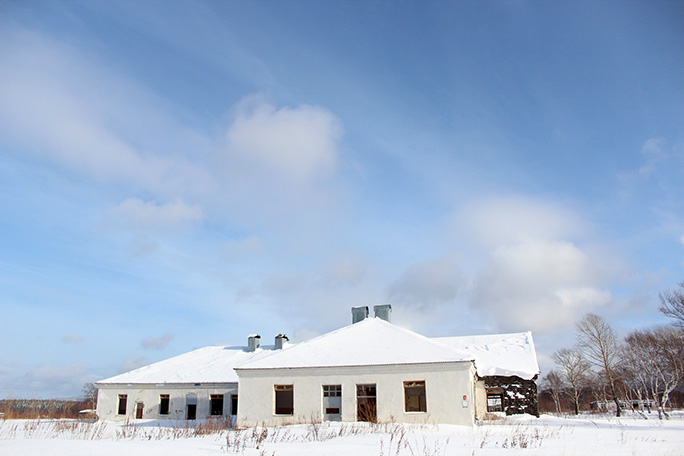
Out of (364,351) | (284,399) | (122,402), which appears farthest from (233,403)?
(364,351)

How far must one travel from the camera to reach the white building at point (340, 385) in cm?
2191

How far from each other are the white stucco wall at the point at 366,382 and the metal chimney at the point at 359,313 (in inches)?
276

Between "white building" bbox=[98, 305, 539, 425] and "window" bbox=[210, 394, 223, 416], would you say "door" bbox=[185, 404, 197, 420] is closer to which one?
"white building" bbox=[98, 305, 539, 425]

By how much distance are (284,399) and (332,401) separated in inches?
106

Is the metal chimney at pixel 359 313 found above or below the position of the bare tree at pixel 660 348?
above

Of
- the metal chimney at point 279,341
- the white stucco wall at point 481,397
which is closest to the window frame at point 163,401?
the metal chimney at point 279,341

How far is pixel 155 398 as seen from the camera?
103 feet

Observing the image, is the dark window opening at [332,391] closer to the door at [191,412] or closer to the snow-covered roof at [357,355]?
the snow-covered roof at [357,355]

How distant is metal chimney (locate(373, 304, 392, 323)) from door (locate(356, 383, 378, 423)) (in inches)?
297

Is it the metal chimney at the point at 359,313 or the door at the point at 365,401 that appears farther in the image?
the metal chimney at the point at 359,313

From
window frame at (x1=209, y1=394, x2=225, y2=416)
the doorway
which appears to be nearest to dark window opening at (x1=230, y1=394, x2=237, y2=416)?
window frame at (x1=209, y1=394, x2=225, y2=416)

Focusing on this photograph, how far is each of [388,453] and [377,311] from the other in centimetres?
1965

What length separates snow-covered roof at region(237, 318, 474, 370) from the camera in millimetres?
22812

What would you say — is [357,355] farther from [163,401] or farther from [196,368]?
[163,401]
